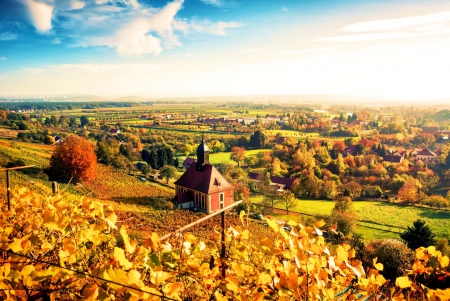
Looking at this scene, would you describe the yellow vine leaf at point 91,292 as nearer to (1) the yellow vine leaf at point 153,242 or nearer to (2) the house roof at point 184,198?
(1) the yellow vine leaf at point 153,242

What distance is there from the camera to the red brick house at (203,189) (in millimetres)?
24812

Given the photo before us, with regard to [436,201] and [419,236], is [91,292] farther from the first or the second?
[436,201]

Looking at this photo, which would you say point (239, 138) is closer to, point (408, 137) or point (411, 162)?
point (411, 162)

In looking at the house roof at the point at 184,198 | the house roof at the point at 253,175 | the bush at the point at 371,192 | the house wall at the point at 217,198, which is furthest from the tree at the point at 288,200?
the house roof at the point at 253,175

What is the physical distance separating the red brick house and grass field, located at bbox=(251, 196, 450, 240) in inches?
234

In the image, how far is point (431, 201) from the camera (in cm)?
3238

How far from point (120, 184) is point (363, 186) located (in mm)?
27808

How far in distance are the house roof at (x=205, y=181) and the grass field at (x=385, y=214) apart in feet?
21.2

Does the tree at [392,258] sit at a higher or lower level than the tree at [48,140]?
lower

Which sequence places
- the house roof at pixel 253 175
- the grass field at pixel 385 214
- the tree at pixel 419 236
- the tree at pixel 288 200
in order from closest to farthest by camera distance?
the tree at pixel 419 236 < the grass field at pixel 385 214 < the tree at pixel 288 200 < the house roof at pixel 253 175

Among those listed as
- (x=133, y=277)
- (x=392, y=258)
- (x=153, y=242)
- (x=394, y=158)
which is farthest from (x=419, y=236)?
(x=394, y=158)

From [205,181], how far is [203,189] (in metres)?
0.69

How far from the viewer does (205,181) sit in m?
25.2

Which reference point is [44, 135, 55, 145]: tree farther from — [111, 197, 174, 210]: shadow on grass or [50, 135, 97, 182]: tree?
[111, 197, 174, 210]: shadow on grass
